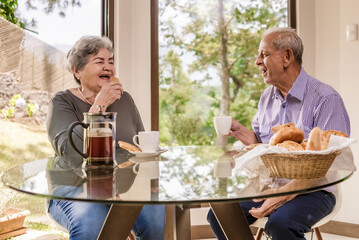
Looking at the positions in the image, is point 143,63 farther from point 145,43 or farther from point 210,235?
point 210,235

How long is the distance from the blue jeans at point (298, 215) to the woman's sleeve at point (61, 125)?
859 millimetres

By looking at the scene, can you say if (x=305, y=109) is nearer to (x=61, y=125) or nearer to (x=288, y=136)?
(x=288, y=136)

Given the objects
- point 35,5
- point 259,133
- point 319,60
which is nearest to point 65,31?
point 35,5

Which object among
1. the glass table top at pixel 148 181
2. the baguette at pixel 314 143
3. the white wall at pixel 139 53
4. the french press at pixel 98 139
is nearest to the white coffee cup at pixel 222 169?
the glass table top at pixel 148 181

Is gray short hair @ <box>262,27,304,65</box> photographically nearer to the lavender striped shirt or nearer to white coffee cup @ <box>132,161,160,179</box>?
the lavender striped shirt

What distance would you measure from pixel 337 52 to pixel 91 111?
1999mm

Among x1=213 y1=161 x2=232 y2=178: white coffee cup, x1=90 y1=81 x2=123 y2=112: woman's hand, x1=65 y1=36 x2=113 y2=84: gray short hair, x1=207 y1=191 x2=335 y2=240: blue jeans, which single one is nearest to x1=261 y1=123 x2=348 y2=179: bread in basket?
x1=213 y1=161 x2=232 y2=178: white coffee cup

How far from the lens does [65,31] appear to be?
280 centimetres

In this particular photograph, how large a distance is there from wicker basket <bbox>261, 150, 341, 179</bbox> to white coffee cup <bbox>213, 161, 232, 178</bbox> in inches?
5.8

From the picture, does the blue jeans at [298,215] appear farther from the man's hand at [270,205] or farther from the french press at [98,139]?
the french press at [98,139]

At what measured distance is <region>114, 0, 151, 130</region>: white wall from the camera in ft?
9.80

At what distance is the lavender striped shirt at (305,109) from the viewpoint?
2.00 m

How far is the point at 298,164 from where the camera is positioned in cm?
123

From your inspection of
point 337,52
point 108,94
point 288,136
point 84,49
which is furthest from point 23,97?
point 337,52
